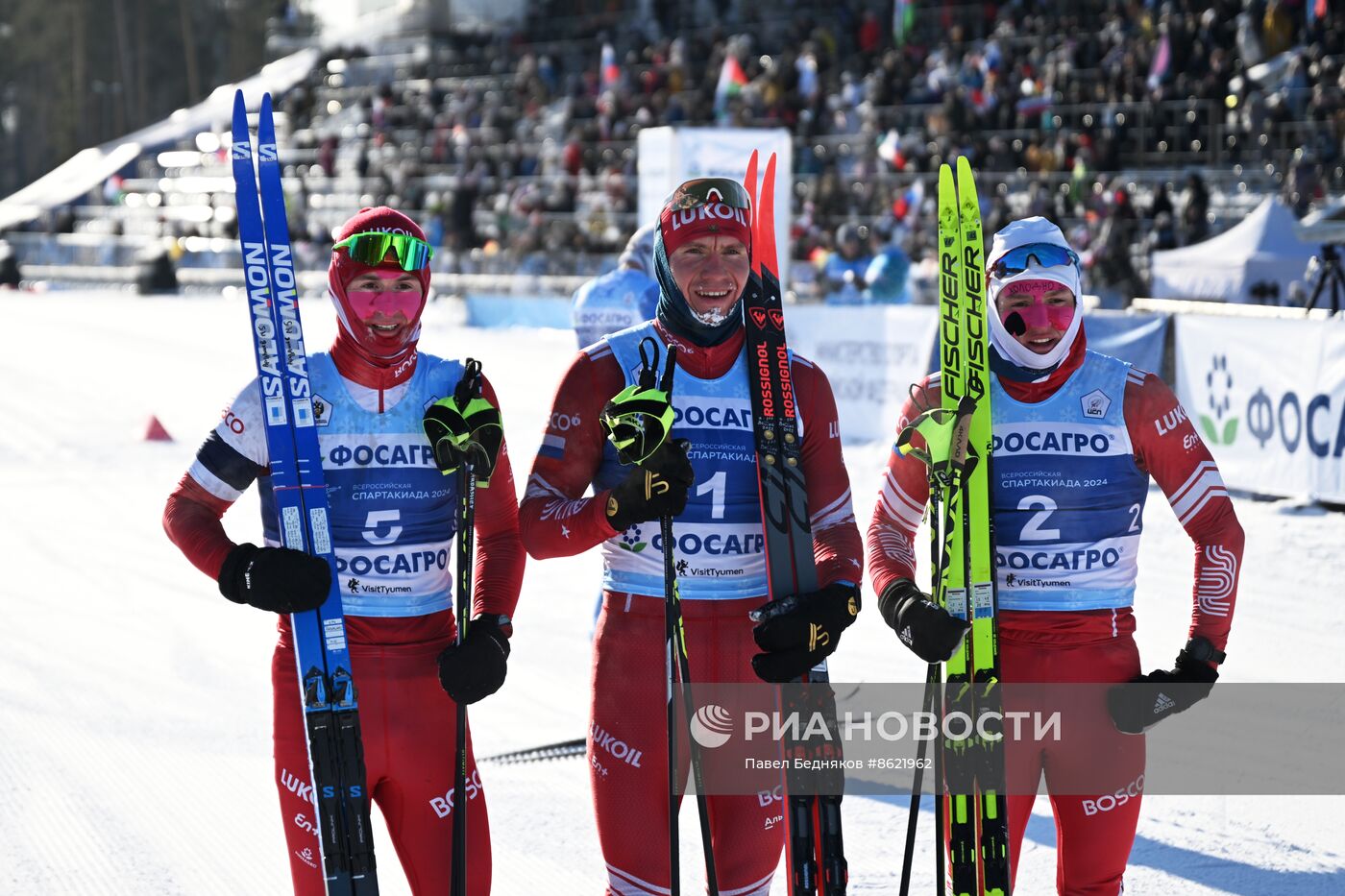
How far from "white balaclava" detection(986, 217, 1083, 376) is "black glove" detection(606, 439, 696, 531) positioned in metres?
0.98

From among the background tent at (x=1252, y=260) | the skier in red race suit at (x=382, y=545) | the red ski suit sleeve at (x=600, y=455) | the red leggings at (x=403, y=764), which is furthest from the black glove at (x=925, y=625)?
Answer: the background tent at (x=1252, y=260)

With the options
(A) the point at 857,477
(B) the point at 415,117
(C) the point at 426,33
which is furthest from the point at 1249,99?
(C) the point at 426,33

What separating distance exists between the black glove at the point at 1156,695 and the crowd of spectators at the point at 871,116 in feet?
49.6

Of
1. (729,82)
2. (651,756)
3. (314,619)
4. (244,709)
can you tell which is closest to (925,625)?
(651,756)

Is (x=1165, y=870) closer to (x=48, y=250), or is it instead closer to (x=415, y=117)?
(x=415, y=117)

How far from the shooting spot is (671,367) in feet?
12.6

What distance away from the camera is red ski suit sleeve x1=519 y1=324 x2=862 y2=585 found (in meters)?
3.80

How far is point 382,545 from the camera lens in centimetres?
381

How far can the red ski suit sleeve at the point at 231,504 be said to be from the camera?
3768mm

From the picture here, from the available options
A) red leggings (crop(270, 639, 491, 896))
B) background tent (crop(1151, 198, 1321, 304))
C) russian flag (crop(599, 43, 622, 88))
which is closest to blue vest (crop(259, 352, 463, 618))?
red leggings (crop(270, 639, 491, 896))

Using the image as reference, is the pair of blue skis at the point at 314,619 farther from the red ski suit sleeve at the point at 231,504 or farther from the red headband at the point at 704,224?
the red headband at the point at 704,224

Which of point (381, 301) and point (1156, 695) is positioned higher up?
point (381, 301)

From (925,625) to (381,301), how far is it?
59.5 inches

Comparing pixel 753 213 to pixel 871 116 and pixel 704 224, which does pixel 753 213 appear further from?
pixel 871 116
